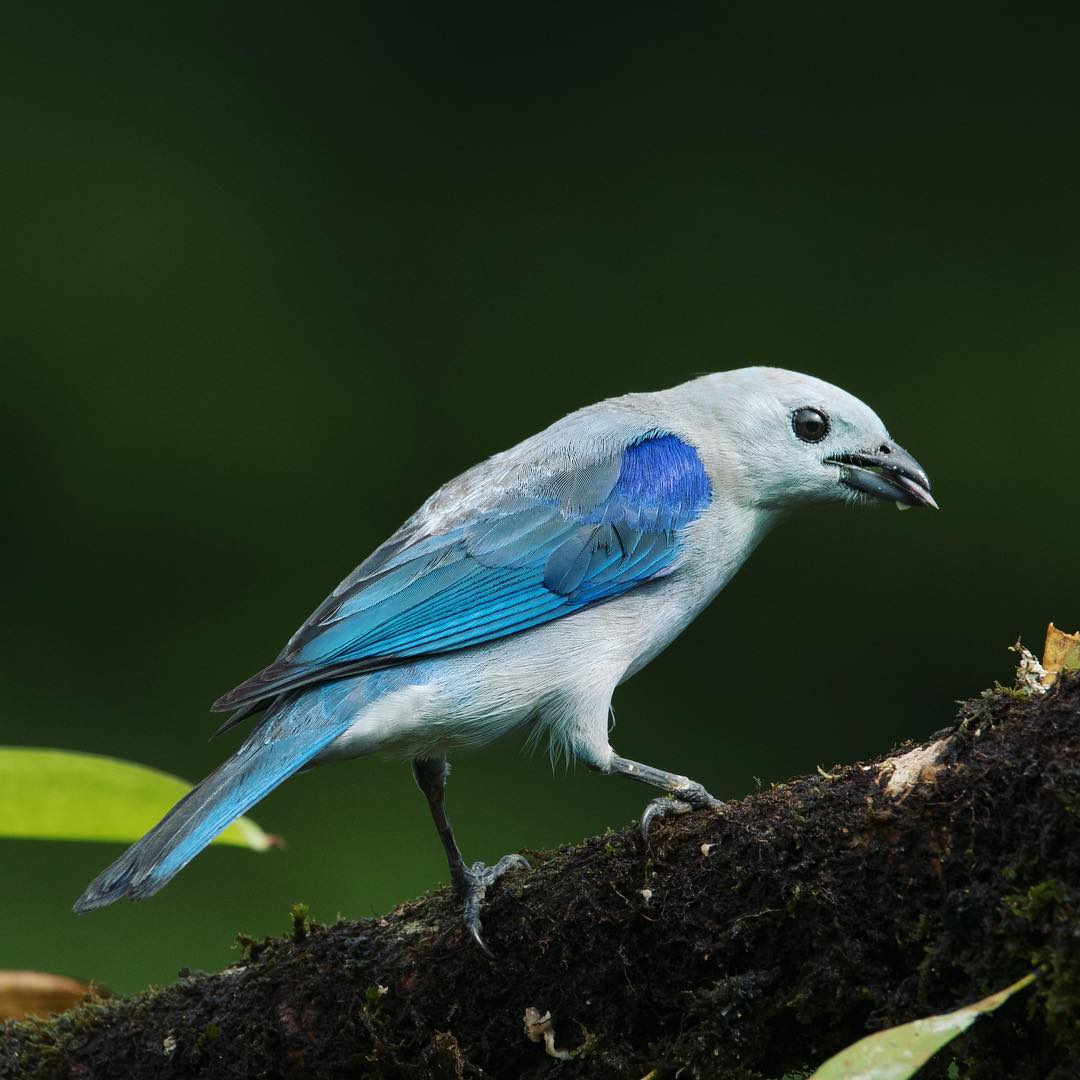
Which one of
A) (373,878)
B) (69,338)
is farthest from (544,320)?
(373,878)

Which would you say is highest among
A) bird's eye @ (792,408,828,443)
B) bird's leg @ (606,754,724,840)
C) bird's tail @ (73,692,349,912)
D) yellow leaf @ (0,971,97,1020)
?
bird's eye @ (792,408,828,443)

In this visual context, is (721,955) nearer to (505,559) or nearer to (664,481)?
(505,559)

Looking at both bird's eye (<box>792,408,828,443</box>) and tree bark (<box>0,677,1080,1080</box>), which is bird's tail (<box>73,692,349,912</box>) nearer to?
tree bark (<box>0,677,1080,1080</box>)

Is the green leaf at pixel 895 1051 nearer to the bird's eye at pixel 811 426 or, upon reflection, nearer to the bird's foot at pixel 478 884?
the bird's foot at pixel 478 884

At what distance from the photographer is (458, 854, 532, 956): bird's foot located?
285 cm

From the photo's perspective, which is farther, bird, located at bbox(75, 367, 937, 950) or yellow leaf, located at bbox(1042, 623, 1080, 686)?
bird, located at bbox(75, 367, 937, 950)

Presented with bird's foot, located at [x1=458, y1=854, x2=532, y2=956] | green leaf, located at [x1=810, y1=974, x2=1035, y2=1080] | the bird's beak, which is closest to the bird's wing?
the bird's beak

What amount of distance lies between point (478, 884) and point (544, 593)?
2.68 feet

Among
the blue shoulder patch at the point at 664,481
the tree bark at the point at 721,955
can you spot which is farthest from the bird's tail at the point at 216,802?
the blue shoulder patch at the point at 664,481

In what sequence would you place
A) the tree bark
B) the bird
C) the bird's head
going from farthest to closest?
the bird's head → the bird → the tree bark

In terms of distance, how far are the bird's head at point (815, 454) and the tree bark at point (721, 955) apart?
130 centimetres

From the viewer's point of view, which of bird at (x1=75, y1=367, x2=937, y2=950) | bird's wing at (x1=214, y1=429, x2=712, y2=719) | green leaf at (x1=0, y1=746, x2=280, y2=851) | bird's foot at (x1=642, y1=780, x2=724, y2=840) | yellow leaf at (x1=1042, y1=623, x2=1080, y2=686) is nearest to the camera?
yellow leaf at (x1=1042, y1=623, x2=1080, y2=686)

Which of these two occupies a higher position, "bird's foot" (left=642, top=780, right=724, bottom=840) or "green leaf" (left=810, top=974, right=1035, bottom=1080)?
"green leaf" (left=810, top=974, right=1035, bottom=1080)

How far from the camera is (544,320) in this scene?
23.8ft
